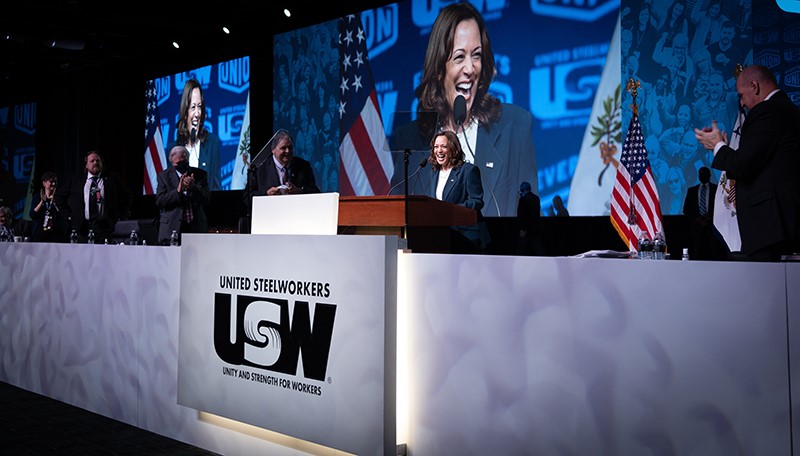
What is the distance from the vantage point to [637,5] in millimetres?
6555

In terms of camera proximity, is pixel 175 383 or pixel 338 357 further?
pixel 175 383

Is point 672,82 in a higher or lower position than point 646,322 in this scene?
higher

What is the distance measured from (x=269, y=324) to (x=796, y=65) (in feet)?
15.8

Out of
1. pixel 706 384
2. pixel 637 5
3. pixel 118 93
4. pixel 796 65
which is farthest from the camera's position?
pixel 118 93

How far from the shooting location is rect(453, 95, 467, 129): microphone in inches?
300

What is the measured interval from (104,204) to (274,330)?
3511 millimetres

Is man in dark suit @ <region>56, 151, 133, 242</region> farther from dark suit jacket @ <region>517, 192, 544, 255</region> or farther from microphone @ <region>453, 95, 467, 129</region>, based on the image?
dark suit jacket @ <region>517, 192, 544, 255</region>

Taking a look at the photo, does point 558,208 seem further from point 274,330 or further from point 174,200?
point 274,330

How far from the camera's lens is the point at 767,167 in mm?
3582

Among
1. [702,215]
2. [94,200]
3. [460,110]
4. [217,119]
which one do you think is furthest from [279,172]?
[217,119]

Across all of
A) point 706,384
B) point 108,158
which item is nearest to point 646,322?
point 706,384

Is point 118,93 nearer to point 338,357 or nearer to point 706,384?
point 338,357

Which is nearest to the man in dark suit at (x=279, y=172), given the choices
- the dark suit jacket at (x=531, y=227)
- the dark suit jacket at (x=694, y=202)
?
the dark suit jacket at (x=531, y=227)

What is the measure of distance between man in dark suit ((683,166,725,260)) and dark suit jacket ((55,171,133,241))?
4709mm
